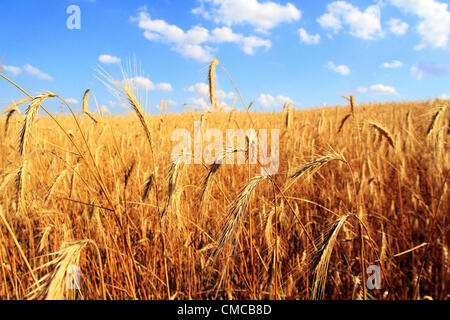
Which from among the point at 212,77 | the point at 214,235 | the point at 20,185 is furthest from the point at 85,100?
the point at 214,235

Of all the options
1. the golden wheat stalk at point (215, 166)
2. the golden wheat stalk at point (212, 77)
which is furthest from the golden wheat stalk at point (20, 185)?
the golden wheat stalk at point (212, 77)

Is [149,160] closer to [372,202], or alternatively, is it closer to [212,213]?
[212,213]

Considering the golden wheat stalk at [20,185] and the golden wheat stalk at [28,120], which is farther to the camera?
the golden wheat stalk at [20,185]

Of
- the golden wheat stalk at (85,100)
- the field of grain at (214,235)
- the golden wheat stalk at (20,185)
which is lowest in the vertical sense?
the field of grain at (214,235)

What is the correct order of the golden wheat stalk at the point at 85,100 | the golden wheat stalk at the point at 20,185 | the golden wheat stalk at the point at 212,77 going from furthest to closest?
the golden wheat stalk at the point at 85,100 → the golden wheat stalk at the point at 212,77 → the golden wheat stalk at the point at 20,185

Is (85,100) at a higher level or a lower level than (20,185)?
higher

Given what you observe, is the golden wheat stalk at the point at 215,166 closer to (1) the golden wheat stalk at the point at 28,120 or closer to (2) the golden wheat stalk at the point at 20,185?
(1) the golden wheat stalk at the point at 28,120

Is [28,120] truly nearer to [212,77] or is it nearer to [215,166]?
[215,166]

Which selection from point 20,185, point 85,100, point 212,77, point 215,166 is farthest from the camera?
point 85,100

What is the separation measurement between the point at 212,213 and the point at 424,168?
2.48m

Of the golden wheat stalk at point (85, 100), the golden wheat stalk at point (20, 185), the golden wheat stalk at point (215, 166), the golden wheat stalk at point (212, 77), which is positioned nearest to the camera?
the golden wheat stalk at point (215, 166)

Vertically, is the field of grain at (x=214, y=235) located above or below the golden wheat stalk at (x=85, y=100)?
below
